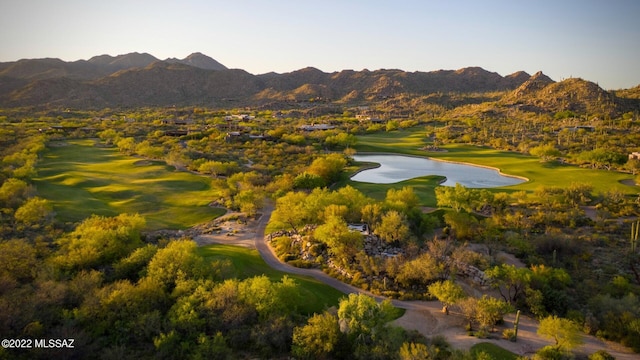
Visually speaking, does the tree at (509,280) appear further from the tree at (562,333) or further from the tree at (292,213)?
the tree at (292,213)

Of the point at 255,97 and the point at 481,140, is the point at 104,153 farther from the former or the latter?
the point at 255,97

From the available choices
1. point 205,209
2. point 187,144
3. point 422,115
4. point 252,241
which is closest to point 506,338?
point 252,241

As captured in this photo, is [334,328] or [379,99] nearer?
[334,328]

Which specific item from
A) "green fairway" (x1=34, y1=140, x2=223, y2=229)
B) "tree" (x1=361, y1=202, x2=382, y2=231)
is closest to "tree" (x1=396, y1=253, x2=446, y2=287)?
"tree" (x1=361, y1=202, x2=382, y2=231)

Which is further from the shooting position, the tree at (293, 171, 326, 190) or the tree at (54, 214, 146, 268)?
the tree at (293, 171, 326, 190)

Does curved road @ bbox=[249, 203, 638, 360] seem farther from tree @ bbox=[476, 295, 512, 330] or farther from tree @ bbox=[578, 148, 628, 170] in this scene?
tree @ bbox=[578, 148, 628, 170]

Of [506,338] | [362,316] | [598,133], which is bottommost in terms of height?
[506,338]
